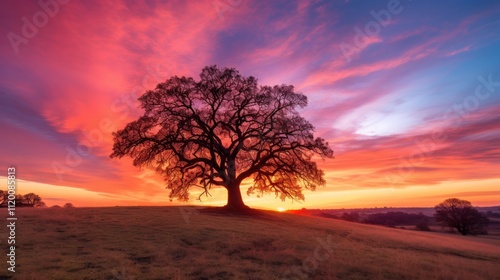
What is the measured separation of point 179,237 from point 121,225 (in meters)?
5.54

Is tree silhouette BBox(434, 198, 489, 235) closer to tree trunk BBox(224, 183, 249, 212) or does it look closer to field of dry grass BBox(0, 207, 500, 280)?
field of dry grass BBox(0, 207, 500, 280)

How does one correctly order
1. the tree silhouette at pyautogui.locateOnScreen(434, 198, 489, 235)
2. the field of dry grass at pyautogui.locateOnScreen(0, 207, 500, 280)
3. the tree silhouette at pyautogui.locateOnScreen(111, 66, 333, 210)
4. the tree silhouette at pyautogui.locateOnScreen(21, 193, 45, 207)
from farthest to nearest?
1. the tree silhouette at pyautogui.locateOnScreen(21, 193, 45, 207)
2. the tree silhouette at pyautogui.locateOnScreen(434, 198, 489, 235)
3. the tree silhouette at pyautogui.locateOnScreen(111, 66, 333, 210)
4. the field of dry grass at pyautogui.locateOnScreen(0, 207, 500, 280)

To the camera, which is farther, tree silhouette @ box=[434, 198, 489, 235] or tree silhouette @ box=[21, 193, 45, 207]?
tree silhouette @ box=[21, 193, 45, 207]

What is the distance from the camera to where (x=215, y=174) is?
3453 centimetres

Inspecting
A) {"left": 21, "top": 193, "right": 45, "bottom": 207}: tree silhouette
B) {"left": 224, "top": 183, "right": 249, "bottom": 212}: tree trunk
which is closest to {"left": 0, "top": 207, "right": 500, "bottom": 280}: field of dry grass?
{"left": 224, "top": 183, "right": 249, "bottom": 212}: tree trunk

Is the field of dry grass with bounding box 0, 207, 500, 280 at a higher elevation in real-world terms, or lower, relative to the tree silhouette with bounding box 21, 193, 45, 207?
lower

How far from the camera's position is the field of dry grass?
1323 centimetres

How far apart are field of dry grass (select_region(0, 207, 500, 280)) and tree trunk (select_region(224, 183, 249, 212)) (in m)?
9.02

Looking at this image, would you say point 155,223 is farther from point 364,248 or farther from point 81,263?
point 364,248

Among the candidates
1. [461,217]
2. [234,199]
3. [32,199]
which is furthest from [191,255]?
[32,199]

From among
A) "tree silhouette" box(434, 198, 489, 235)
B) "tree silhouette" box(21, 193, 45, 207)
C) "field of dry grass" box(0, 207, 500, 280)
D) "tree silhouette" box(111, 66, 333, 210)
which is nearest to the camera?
"field of dry grass" box(0, 207, 500, 280)

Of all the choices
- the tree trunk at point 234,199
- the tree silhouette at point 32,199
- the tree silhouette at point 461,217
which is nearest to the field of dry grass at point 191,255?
the tree trunk at point 234,199

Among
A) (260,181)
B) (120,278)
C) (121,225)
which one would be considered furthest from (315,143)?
(120,278)

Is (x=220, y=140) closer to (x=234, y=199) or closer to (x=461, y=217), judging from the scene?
(x=234, y=199)
